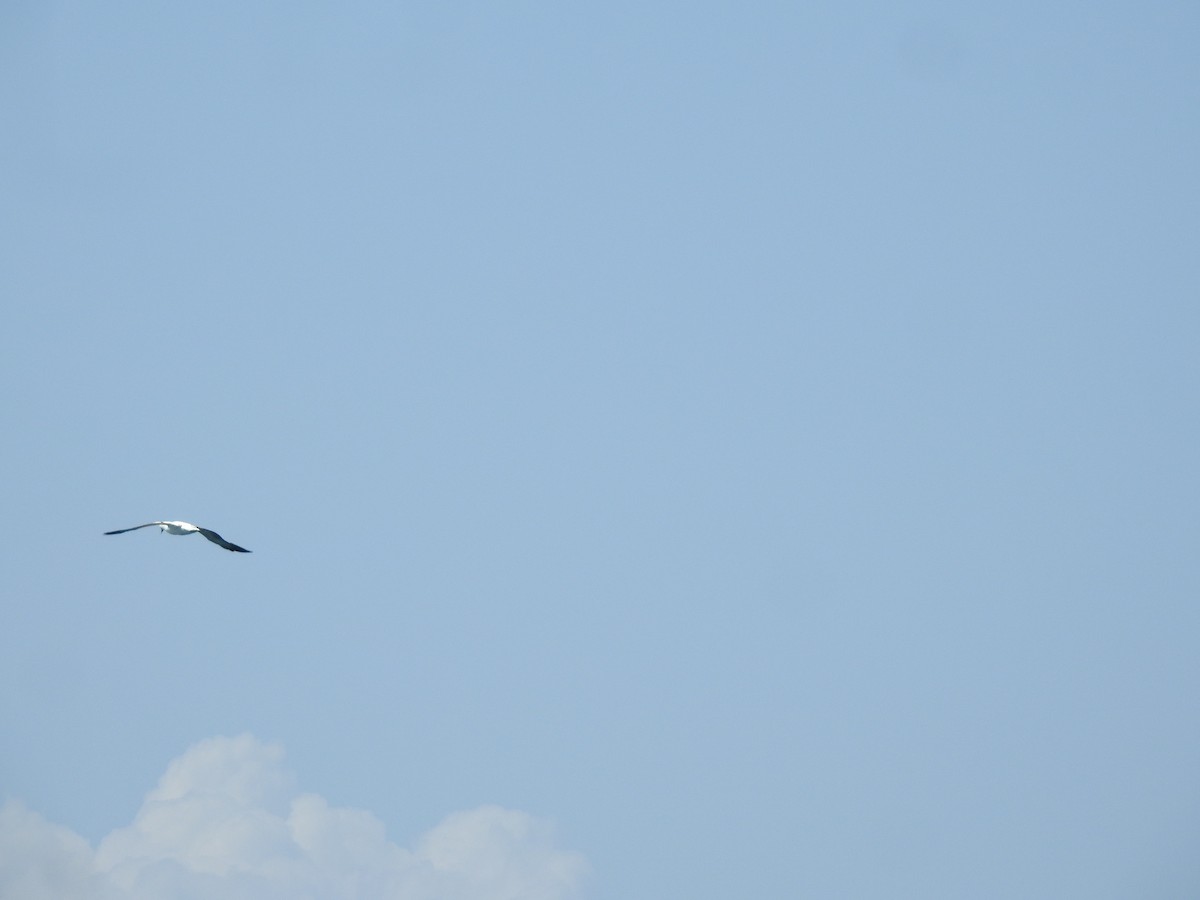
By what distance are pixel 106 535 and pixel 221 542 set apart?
24.1ft

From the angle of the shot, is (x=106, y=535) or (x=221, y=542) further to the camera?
(x=221, y=542)

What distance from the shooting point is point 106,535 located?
70.1 m

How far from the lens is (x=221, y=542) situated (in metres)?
74.9
